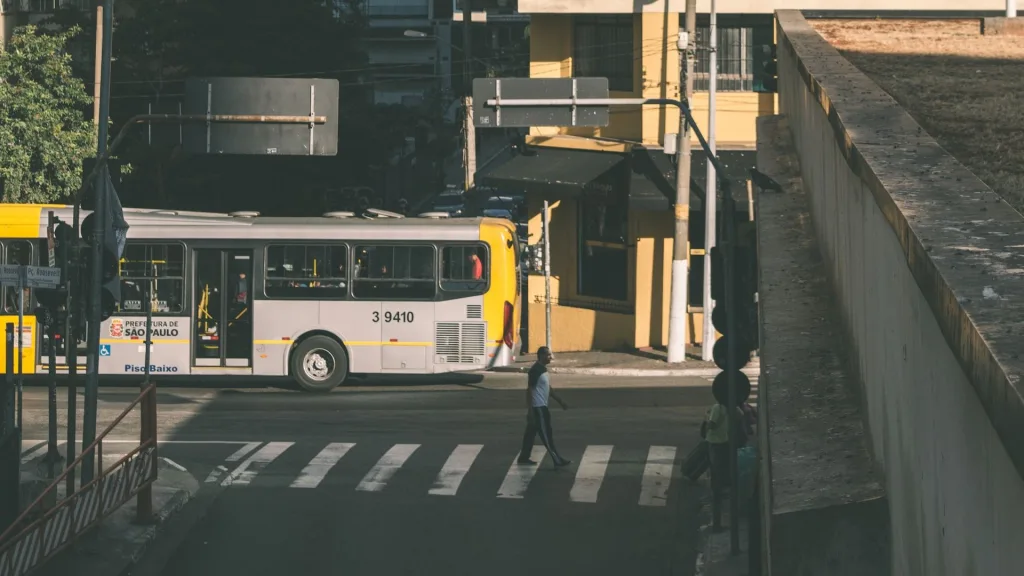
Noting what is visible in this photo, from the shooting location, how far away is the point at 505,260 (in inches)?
1041

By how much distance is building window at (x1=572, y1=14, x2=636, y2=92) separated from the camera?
32438 millimetres

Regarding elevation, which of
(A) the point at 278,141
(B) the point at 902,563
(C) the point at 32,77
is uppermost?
(C) the point at 32,77

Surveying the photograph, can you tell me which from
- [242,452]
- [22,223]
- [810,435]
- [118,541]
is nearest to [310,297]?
[22,223]

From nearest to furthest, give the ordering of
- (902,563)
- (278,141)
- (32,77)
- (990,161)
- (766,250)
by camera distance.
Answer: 1. (902,563)
2. (990,161)
3. (766,250)
4. (278,141)
5. (32,77)

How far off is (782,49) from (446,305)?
470 inches

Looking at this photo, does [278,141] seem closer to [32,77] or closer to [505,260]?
[505,260]

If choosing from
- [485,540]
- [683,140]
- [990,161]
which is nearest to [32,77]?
[683,140]

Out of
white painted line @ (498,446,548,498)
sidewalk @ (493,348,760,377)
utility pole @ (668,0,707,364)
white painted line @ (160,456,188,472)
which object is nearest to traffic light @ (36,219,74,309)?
white painted line @ (160,456,188,472)

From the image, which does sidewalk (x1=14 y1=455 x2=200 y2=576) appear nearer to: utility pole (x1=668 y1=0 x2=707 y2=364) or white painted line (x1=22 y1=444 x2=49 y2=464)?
white painted line (x1=22 y1=444 x2=49 y2=464)

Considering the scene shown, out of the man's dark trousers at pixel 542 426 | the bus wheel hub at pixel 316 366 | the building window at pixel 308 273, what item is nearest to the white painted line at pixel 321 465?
the man's dark trousers at pixel 542 426

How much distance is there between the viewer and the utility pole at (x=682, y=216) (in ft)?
94.7

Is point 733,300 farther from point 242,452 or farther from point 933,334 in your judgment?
point 933,334

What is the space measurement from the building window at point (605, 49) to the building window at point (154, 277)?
36.7 ft

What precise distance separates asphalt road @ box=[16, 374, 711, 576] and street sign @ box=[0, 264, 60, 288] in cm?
312
